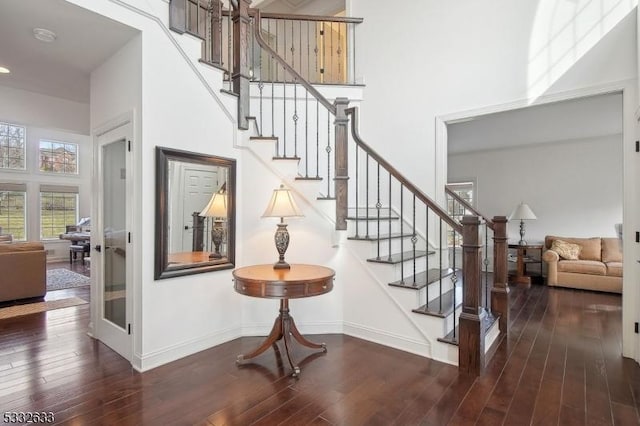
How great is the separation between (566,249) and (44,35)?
758 centimetres

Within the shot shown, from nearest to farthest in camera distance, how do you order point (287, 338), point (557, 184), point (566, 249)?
point (287, 338) < point (566, 249) < point (557, 184)

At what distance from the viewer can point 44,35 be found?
267 centimetres

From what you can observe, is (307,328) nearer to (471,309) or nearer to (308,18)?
(471,309)

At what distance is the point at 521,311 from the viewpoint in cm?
435

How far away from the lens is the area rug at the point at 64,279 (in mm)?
5531

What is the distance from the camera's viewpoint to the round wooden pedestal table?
97.1 inches

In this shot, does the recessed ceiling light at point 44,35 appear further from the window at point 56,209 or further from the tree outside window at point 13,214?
the window at point 56,209

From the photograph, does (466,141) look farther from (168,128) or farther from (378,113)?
(168,128)

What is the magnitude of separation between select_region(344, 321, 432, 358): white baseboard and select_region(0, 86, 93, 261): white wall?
4716 mm

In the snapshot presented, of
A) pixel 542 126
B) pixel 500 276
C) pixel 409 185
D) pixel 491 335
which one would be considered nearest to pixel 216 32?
pixel 409 185

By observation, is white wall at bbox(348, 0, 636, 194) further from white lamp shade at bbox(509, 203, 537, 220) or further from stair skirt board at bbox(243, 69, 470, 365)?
white lamp shade at bbox(509, 203, 537, 220)

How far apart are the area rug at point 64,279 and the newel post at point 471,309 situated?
5964 millimetres

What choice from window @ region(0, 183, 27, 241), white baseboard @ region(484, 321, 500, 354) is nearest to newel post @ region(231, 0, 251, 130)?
white baseboard @ region(484, 321, 500, 354)

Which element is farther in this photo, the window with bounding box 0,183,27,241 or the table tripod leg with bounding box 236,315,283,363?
the window with bounding box 0,183,27,241
